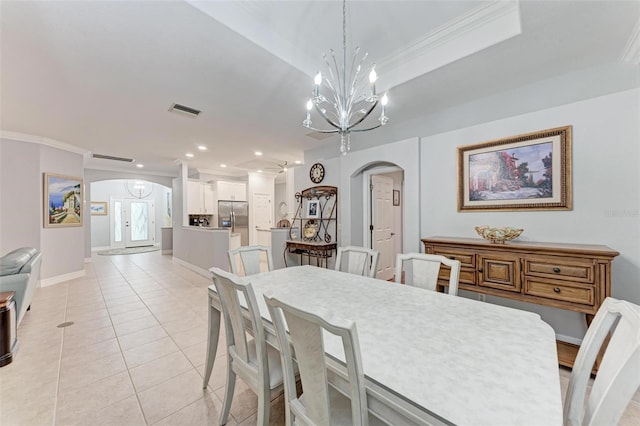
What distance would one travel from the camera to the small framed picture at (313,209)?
15.7ft

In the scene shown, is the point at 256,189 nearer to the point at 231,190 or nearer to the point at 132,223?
the point at 231,190

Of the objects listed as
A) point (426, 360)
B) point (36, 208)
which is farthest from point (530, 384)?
point (36, 208)

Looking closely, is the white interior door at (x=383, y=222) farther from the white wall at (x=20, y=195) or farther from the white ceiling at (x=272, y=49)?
the white wall at (x=20, y=195)

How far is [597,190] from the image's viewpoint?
2279mm

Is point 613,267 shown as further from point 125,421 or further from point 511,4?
point 125,421

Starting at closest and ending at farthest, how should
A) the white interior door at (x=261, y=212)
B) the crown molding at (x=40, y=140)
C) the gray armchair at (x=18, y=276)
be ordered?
the gray armchair at (x=18, y=276) < the crown molding at (x=40, y=140) < the white interior door at (x=261, y=212)

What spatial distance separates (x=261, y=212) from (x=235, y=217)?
0.81 metres

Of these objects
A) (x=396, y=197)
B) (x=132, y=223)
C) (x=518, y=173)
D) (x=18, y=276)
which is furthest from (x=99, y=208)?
(x=518, y=173)

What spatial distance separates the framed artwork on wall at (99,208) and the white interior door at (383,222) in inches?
418

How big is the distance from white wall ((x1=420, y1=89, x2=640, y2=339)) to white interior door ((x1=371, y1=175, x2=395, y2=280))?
1944mm

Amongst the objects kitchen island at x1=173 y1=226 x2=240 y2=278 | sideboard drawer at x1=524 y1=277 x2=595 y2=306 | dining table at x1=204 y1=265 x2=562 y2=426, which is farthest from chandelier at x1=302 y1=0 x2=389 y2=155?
kitchen island at x1=173 y1=226 x2=240 y2=278

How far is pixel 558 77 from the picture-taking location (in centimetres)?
246

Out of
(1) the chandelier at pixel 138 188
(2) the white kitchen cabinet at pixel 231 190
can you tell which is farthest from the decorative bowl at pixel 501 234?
(1) the chandelier at pixel 138 188

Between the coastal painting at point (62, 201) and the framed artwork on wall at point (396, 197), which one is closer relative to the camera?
the coastal painting at point (62, 201)
